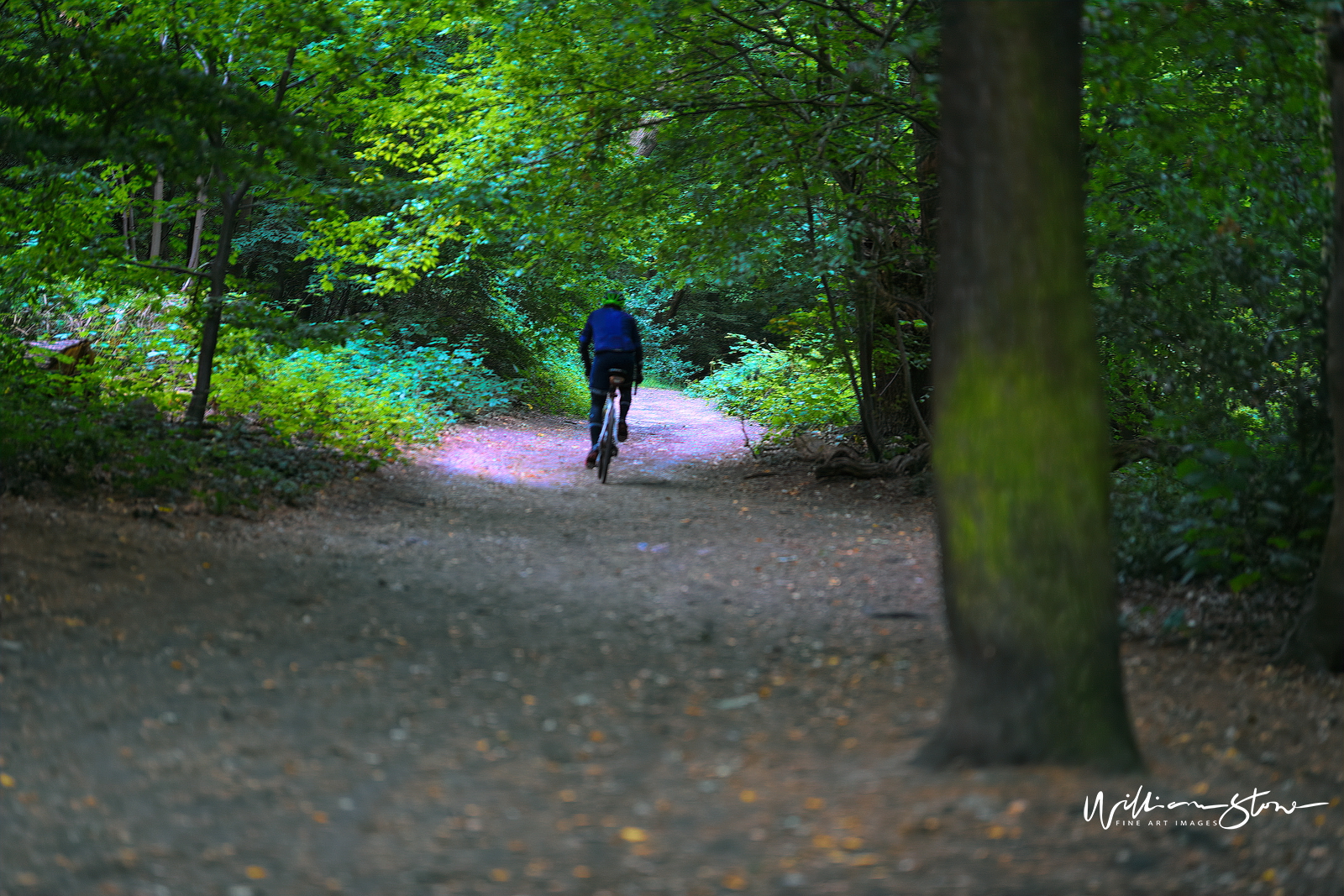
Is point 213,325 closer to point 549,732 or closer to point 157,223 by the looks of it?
point 157,223

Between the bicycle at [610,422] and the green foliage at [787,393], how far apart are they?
8.79 ft

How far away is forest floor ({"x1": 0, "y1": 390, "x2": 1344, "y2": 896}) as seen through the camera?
2.90m

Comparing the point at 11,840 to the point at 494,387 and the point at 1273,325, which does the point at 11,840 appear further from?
the point at 494,387

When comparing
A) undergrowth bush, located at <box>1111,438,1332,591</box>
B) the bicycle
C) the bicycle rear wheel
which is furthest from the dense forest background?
the bicycle rear wheel

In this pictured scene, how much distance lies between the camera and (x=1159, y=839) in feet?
10.1

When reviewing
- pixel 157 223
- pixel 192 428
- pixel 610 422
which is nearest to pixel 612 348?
pixel 610 422

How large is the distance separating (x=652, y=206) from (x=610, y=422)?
8.33 feet

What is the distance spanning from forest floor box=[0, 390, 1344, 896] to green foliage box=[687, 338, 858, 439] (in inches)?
240

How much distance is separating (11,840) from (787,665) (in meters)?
3.31

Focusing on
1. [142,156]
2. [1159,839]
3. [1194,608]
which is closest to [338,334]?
[142,156]

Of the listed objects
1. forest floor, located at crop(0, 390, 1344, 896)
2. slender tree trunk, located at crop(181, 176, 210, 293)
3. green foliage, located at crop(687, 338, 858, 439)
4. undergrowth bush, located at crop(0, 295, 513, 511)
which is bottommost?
forest floor, located at crop(0, 390, 1344, 896)

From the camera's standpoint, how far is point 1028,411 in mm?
3311

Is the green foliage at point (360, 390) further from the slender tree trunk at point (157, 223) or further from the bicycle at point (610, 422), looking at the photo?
the bicycle at point (610, 422)

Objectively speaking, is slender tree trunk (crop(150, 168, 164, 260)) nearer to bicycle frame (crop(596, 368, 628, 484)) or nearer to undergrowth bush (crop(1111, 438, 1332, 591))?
bicycle frame (crop(596, 368, 628, 484))
